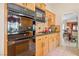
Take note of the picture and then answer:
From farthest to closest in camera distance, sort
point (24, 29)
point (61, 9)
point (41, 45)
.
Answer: point (41, 45)
point (61, 9)
point (24, 29)

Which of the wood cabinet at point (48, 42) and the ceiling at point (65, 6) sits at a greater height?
the ceiling at point (65, 6)

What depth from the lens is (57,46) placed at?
3109mm

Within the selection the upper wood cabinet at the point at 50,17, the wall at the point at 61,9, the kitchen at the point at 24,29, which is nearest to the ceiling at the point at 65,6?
the wall at the point at 61,9

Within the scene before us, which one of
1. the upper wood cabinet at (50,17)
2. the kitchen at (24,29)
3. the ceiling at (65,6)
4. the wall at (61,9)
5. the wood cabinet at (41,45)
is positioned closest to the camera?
the kitchen at (24,29)

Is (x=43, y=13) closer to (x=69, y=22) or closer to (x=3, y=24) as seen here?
(x=69, y=22)

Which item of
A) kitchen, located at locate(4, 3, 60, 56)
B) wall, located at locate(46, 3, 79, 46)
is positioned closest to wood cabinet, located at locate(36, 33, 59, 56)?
kitchen, located at locate(4, 3, 60, 56)

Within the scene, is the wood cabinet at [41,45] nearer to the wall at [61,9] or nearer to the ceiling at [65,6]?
the wall at [61,9]

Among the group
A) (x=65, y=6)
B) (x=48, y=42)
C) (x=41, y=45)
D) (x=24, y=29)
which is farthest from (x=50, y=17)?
(x=24, y=29)

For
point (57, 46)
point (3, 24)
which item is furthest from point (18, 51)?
point (57, 46)

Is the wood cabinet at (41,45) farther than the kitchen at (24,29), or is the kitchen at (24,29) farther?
the wood cabinet at (41,45)

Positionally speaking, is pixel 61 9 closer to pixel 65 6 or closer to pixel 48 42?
pixel 65 6

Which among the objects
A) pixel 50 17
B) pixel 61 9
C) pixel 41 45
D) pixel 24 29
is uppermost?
pixel 61 9

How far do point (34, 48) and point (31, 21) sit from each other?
0.48 m

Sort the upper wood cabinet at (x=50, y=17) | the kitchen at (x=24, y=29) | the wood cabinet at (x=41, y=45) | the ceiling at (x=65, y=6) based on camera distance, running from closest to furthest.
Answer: the kitchen at (x=24, y=29), the ceiling at (x=65, y=6), the wood cabinet at (x=41, y=45), the upper wood cabinet at (x=50, y=17)
